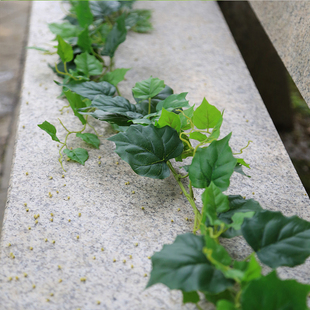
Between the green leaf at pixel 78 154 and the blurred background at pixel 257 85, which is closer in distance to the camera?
the green leaf at pixel 78 154

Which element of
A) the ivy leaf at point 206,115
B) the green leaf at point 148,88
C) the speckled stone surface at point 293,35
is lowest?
the green leaf at point 148,88

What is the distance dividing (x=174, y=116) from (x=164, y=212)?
0.26 metres

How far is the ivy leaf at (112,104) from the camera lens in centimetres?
94

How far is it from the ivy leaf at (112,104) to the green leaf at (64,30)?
60 centimetres

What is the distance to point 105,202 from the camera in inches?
32.6

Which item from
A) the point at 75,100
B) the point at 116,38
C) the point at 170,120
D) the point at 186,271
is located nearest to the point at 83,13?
the point at 116,38

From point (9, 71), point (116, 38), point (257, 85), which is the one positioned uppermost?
point (116, 38)

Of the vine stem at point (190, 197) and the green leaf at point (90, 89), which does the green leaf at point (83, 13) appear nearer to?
the green leaf at point (90, 89)

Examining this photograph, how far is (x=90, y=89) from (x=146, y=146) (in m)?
0.41

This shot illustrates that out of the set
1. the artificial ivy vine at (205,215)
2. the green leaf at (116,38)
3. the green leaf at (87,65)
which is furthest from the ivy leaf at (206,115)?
the green leaf at (116,38)

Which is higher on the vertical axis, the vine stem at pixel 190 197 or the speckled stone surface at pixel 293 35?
the speckled stone surface at pixel 293 35

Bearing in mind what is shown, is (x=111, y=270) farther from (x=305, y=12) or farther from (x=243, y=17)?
(x=243, y=17)

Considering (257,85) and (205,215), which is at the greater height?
(205,215)

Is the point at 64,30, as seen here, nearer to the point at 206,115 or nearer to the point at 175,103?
the point at 175,103
